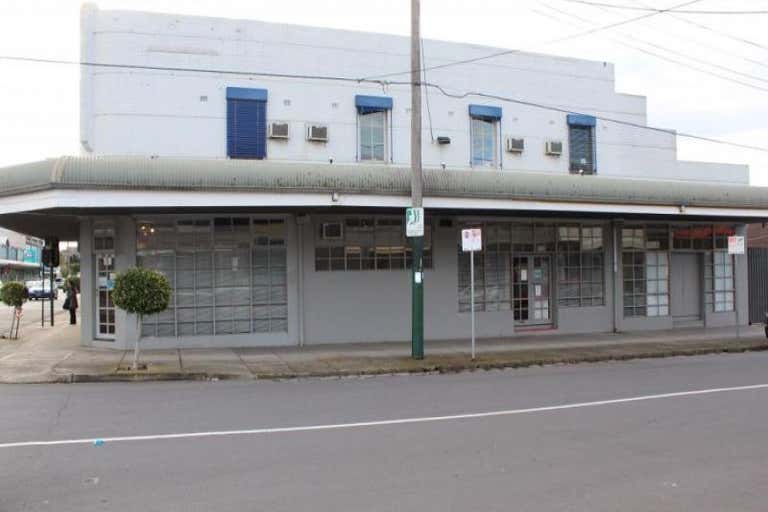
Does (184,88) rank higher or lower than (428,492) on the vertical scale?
higher

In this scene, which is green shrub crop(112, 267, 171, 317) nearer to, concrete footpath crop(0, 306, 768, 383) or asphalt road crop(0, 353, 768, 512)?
concrete footpath crop(0, 306, 768, 383)

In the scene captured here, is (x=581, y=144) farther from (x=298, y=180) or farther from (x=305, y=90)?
(x=298, y=180)

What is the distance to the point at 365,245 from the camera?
18.0m

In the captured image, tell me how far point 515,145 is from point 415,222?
728 cm

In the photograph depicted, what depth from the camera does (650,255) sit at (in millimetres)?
21812

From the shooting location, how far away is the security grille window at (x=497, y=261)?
19.0m

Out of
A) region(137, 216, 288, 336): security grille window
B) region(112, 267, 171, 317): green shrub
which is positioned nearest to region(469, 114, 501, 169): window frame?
region(137, 216, 288, 336): security grille window

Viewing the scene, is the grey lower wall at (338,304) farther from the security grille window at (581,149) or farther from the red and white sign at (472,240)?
the security grille window at (581,149)

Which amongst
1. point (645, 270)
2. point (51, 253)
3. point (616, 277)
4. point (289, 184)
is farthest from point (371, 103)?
point (51, 253)

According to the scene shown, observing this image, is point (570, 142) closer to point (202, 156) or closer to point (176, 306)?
point (202, 156)

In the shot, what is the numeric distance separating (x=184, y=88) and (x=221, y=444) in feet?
39.7

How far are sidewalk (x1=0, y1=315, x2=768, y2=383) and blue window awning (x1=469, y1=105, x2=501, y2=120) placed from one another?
6388 mm

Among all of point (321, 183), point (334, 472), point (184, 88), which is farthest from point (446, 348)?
point (334, 472)

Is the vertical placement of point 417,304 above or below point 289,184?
below
